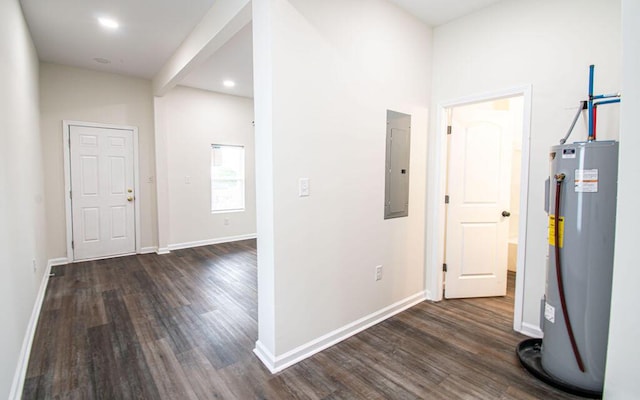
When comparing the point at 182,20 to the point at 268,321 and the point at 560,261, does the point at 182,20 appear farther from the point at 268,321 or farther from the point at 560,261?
the point at 560,261

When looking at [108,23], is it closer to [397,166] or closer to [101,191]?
[101,191]

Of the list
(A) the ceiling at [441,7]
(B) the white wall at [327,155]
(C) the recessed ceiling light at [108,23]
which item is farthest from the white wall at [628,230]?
(C) the recessed ceiling light at [108,23]

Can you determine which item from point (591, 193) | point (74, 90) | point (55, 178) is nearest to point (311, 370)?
point (591, 193)

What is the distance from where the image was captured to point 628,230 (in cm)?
125

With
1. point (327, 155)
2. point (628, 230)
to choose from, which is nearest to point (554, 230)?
point (628, 230)

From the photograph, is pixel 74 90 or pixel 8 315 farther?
pixel 74 90

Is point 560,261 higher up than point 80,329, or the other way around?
point 560,261

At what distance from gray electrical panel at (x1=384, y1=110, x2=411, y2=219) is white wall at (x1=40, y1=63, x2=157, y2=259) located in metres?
4.38

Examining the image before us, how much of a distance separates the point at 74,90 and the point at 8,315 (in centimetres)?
401

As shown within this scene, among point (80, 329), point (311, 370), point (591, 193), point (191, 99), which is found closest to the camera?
point (591, 193)

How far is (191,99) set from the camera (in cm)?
550

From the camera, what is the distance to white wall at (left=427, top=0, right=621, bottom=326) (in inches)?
85.2

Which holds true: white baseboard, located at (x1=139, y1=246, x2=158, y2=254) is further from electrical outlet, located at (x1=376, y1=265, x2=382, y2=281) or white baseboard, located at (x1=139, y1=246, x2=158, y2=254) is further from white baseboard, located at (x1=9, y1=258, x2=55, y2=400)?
electrical outlet, located at (x1=376, y1=265, x2=382, y2=281)

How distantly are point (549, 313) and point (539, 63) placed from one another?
1.97 meters
